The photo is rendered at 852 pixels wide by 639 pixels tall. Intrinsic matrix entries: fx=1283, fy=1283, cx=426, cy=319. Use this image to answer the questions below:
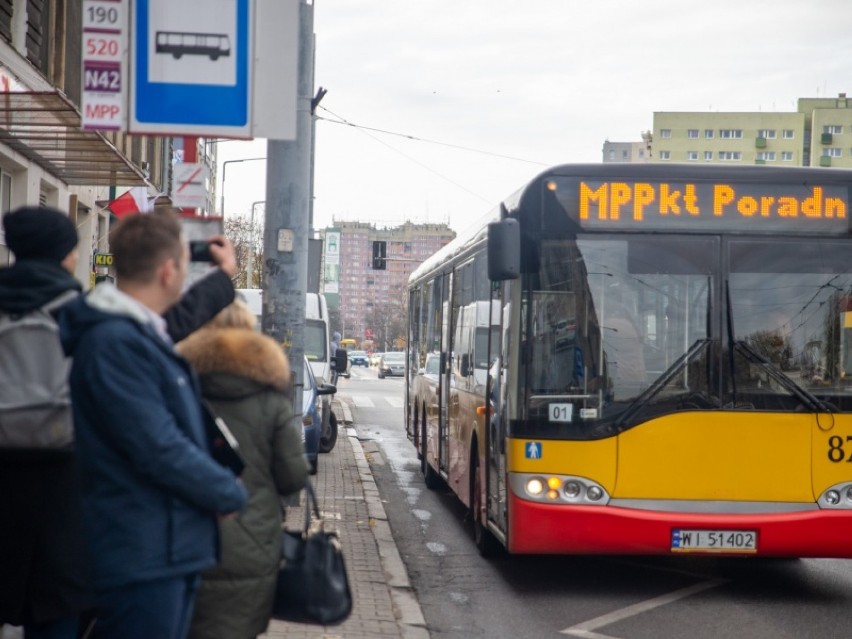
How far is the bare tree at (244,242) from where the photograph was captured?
196 feet

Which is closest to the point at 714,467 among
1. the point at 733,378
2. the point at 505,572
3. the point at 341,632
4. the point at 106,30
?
the point at 733,378

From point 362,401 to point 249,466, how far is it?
33332 millimetres

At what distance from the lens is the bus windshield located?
8156 millimetres

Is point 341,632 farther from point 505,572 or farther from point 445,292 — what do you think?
point 445,292

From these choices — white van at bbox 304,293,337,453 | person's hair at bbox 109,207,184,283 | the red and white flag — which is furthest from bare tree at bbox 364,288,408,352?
person's hair at bbox 109,207,184,283

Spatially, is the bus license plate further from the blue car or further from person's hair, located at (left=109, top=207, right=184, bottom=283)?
the blue car

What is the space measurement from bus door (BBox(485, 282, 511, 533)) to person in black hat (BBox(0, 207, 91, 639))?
16.5 feet

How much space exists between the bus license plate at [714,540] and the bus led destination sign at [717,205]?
1959mm

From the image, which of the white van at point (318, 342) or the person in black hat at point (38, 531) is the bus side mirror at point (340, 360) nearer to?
the white van at point (318, 342)

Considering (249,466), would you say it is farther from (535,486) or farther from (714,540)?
(714,540)

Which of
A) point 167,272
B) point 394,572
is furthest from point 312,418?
point 167,272

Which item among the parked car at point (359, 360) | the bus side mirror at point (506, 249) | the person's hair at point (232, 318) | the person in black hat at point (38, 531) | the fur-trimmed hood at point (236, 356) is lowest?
the parked car at point (359, 360)

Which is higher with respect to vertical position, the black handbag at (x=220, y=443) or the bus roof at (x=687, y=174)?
the bus roof at (x=687, y=174)

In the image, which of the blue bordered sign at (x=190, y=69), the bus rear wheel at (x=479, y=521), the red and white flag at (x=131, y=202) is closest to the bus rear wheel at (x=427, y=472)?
the bus rear wheel at (x=479, y=521)
